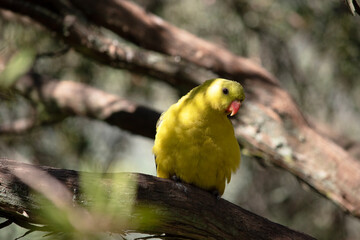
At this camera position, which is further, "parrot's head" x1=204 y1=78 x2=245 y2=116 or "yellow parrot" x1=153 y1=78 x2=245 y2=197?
"parrot's head" x1=204 y1=78 x2=245 y2=116

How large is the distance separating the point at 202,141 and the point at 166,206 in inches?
24.7

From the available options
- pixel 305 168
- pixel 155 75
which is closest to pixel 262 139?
pixel 305 168

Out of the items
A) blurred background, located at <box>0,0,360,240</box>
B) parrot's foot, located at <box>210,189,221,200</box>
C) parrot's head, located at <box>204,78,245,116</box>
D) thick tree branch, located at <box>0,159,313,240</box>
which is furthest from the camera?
blurred background, located at <box>0,0,360,240</box>

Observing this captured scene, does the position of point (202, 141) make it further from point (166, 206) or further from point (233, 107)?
point (166, 206)

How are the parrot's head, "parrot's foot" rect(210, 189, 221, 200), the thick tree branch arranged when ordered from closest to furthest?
1. the thick tree branch
2. "parrot's foot" rect(210, 189, 221, 200)
3. the parrot's head

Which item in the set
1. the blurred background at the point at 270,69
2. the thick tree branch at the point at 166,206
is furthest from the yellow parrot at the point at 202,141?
the blurred background at the point at 270,69

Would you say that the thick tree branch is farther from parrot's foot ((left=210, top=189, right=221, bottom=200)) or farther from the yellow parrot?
the yellow parrot

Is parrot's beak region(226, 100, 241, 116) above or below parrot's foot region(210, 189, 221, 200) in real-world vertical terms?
above

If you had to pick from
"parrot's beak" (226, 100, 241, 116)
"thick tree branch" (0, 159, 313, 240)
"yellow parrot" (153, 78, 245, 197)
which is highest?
"parrot's beak" (226, 100, 241, 116)

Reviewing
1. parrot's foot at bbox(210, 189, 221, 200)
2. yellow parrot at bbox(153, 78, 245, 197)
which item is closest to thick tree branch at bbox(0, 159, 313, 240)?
parrot's foot at bbox(210, 189, 221, 200)

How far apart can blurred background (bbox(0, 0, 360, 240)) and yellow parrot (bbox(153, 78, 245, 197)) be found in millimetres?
1798

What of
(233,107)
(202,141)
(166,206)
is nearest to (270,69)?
(233,107)

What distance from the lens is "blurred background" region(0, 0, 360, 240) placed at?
498 centimetres

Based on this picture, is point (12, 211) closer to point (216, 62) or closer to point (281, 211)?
point (216, 62)
